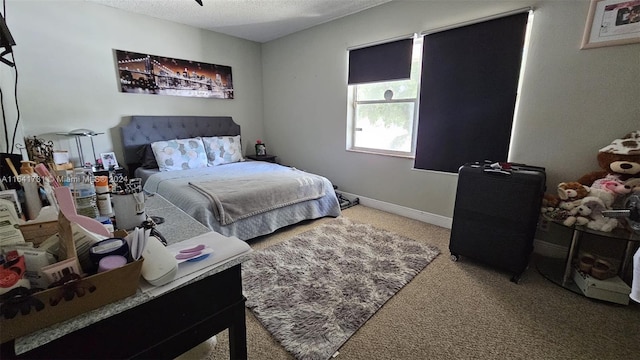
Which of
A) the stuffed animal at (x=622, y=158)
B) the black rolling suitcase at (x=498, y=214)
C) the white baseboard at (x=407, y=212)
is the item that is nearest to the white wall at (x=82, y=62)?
the white baseboard at (x=407, y=212)

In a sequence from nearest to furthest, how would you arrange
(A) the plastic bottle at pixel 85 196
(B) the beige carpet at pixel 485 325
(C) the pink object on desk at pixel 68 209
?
1. (C) the pink object on desk at pixel 68 209
2. (A) the plastic bottle at pixel 85 196
3. (B) the beige carpet at pixel 485 325

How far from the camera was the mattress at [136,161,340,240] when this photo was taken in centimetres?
221

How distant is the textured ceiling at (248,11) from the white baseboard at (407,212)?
227cm

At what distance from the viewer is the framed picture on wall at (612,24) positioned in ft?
5.70

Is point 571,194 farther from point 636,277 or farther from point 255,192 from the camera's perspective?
point 255,192

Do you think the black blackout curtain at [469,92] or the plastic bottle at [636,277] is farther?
the black blackout curtain at [469,92]

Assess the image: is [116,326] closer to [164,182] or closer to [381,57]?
[164,182]

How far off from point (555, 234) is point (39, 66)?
5.04 meters

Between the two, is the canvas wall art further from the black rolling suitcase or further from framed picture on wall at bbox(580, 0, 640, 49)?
framed picture on wall at bbox(580, 0, 640, 49)

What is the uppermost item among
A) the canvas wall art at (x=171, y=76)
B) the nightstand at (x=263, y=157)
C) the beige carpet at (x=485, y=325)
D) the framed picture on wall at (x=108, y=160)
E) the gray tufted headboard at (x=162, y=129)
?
the canvas wall art at (x=171, y=76)

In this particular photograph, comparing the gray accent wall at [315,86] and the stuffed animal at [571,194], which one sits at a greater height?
the gray accent wall at [315,86]

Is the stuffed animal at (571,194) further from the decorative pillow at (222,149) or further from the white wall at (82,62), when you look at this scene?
the white wall at (82,62)

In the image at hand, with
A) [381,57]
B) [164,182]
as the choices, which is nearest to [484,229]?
[381,57]

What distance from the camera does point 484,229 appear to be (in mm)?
2008
